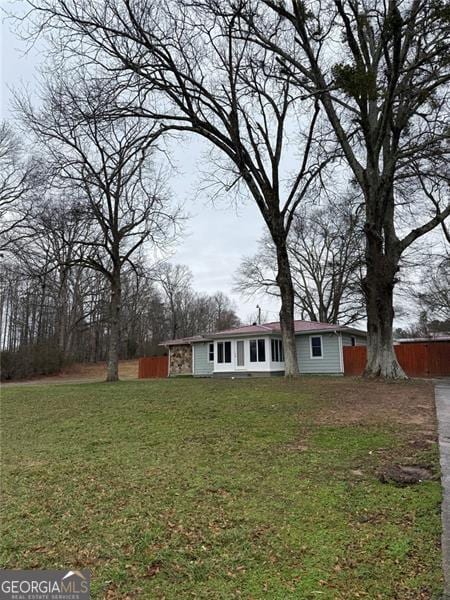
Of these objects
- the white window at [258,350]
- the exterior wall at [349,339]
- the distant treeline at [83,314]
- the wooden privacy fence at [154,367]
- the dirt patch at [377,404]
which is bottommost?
the dirt patch at [377,404]

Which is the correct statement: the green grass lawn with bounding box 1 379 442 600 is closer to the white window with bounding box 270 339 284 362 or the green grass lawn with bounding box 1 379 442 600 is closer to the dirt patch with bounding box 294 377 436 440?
A: the dirt patch with bounding box 294 377 436 440

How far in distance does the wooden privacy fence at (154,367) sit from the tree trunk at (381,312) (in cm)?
1826

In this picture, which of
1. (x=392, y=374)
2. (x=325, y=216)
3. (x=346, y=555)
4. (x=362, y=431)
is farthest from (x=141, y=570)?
(x=325, y=216)

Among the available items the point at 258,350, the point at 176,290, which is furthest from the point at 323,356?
the point at 176,290

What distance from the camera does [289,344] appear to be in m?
14.6

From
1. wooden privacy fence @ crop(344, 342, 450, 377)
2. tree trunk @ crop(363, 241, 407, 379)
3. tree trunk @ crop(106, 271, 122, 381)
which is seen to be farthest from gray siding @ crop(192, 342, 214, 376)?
tree trunk @ crop(363, 241, 407, 379)

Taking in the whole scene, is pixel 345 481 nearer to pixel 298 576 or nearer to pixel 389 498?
pixel 389 498

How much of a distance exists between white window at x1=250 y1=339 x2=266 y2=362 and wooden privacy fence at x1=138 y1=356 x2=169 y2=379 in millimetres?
8827

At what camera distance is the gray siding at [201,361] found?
2514 cm

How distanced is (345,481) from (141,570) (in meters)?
2.28

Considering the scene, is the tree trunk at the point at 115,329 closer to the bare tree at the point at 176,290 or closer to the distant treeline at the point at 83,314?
the distant treeline at the point at 83,314

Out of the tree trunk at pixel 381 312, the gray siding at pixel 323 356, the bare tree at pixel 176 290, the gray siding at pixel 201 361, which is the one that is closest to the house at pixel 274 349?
the gray siding at pixel 323 356

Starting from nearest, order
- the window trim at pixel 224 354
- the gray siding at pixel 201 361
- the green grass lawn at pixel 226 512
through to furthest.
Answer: the green grass lawn at pixel 226 512 < the window trim at pixel 224 354 < the gray siding at pixel 201 361

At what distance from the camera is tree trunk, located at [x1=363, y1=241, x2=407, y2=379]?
12.8 meters
